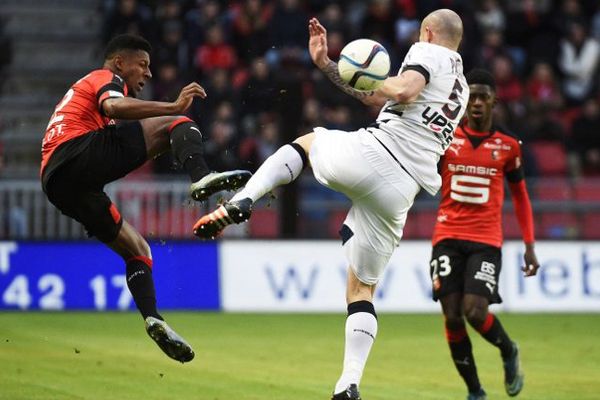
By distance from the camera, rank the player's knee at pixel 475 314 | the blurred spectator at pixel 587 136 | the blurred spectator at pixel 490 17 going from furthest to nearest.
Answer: the blurred spectator at pixel 490 17
the blurred spectator at pixel 587 136
the player's knee at pixel 475 314

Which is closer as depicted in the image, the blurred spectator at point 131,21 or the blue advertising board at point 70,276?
the blue advertising board at point 70,276

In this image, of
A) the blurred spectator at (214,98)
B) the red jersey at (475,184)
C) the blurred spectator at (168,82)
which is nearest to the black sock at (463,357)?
the red jersey at (475,184)

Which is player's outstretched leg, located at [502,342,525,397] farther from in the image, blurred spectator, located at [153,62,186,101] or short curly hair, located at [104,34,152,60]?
blurred spectator, located at [153,62,186,101]

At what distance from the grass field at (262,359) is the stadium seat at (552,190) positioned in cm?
198

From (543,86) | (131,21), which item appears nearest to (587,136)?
(543,86)

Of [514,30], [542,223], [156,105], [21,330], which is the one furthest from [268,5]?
[156,105]

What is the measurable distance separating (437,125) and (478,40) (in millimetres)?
12182

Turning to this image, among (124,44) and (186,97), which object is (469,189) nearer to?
(186,97)

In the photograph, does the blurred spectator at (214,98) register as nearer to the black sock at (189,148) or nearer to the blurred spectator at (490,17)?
the blurred spectator at (490,17)

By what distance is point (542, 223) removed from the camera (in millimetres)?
17969

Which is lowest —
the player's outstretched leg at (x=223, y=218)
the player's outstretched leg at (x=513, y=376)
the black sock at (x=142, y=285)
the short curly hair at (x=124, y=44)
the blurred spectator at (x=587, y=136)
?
the player's outstretched leg at (x=513, y=376)

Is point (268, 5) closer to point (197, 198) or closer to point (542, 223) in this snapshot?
point (542, 223)

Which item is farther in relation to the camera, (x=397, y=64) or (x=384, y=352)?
(x=397, y=64)

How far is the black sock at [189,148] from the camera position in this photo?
905cm
